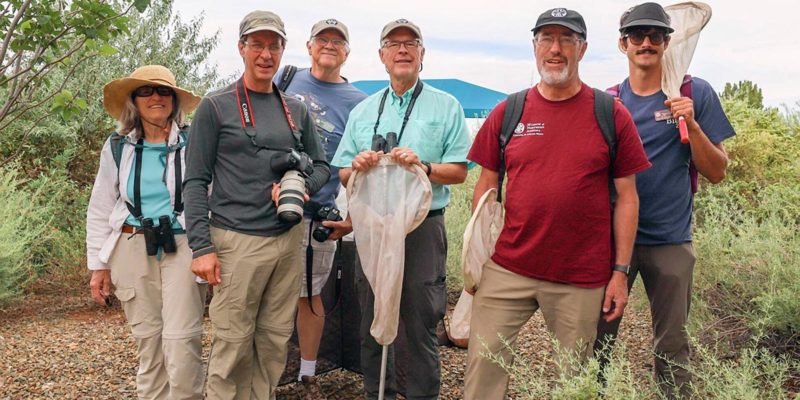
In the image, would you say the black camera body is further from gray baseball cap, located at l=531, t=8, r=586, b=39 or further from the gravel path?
the gravel path

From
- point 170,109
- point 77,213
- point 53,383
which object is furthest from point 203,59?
point 170,109

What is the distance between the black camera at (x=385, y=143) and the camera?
3979mm

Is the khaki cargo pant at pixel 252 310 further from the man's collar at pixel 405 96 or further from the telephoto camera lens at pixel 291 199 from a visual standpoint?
the man's collar at pixel 405 96

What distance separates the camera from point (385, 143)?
4.01 metres

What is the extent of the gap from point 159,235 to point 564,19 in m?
2.19

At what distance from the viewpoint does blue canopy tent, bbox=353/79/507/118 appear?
14.7 metres

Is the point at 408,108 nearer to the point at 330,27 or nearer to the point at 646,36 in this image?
the point at 330,27

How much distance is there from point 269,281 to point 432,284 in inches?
33.3

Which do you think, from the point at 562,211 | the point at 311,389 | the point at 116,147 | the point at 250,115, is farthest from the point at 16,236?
the point at 562,211

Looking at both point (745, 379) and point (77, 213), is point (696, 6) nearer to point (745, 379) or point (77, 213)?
point (745, 379)

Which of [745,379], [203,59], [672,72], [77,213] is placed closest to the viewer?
[745,379]

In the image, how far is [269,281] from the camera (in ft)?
13.1

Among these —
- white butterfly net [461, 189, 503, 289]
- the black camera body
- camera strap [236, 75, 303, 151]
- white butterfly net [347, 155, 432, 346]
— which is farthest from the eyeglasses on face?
white butterfly net [461, 189, 503, 289]

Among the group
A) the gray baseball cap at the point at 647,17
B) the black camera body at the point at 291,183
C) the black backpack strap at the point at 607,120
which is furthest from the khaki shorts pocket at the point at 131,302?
the gray baseball cap at the point at 647,17
